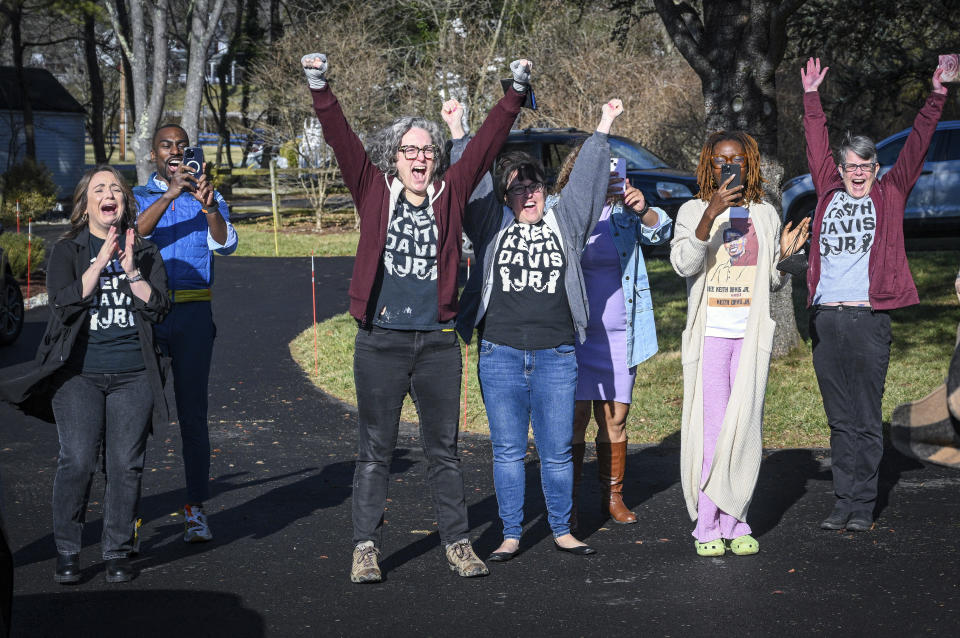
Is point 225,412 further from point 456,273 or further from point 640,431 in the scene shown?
point 456,273

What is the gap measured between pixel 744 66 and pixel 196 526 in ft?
22.6

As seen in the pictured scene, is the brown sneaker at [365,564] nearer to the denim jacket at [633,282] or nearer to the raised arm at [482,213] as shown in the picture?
the raised arm at [482,213]

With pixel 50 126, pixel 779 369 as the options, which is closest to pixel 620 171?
pixel 779 369

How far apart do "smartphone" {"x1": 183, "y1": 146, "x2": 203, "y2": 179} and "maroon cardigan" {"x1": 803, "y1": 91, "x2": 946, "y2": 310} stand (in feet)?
10.3

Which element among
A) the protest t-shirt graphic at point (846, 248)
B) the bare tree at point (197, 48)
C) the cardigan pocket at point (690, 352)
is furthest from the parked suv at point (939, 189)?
the bare tree at point (197, 48)

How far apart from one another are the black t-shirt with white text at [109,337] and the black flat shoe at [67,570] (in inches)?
33.8

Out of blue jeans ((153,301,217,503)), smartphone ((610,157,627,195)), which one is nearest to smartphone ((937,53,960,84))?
smartphone ((610,157,627,195))

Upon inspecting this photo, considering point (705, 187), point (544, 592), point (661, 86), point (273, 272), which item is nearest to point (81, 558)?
point (544, 592)

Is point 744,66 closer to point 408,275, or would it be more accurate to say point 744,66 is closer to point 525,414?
point 525,414

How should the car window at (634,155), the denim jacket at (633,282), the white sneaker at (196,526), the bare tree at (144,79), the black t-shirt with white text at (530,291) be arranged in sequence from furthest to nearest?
1. the bare tree at (144,79)
2. the car window at (634,155)
3. the denim jacket at (633,282)
4. the white sneaker at (196,526)
5. the black t-shirt with white text at (530,291)

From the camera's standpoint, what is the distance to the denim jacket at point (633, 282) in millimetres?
6172

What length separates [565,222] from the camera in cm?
564

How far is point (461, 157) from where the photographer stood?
5426 millimetres

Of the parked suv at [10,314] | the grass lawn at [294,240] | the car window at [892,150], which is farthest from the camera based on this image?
the grass lawn at [294,240]
